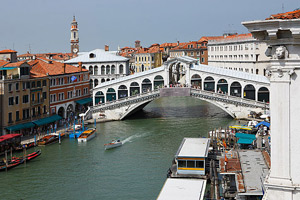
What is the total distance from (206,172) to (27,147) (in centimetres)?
936

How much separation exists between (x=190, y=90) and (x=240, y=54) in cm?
1479

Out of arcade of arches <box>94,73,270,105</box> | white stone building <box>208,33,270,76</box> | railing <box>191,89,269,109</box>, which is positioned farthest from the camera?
white stone building <box>208,33,270,76</box>

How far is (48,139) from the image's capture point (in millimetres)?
21375

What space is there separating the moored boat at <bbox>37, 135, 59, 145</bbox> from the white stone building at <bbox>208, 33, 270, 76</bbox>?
57.9ft

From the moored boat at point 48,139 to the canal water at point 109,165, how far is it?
0.49 meters

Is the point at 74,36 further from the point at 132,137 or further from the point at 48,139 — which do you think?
the point at 48,139

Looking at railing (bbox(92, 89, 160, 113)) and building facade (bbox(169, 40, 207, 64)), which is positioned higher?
building facade (bbox(169, 40, 207, 64))

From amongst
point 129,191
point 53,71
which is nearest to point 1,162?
point 129,191

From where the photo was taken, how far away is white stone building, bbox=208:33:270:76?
124 ft

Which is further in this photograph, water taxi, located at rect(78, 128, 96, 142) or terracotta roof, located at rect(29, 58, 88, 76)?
terracotta roof, located at rect(29, 58, 88, 76)

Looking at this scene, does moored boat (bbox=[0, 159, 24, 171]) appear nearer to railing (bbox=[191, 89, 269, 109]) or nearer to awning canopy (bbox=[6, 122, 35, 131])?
awning canopy (bbox=[6, 122, 35, 131])

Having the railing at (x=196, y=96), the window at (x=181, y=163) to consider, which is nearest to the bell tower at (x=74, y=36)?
the railing at (x=196, y=96)

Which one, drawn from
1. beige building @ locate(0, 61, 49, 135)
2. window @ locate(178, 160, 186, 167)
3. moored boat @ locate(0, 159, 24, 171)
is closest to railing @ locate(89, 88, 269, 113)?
beige building @ locate(0, 61, 49, 135)

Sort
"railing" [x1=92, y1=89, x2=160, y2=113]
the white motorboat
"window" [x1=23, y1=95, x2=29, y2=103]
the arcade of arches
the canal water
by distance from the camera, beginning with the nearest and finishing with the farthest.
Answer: the canal water
the white motorboat
"window" [x1=23, y1=95, x2=29, y2=103]
the arcade of arches
"railing" [x1=92, y1=89, x2=160, y2=113]
